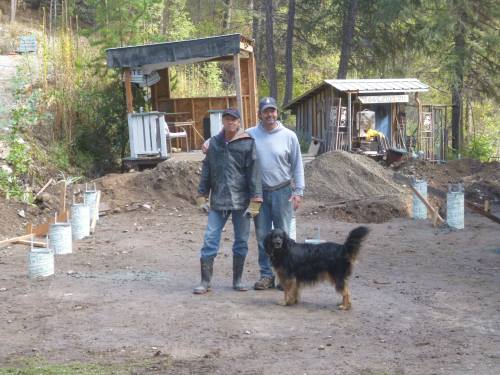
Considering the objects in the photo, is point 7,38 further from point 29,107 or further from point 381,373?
point 381,373

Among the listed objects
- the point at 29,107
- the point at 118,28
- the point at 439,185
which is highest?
the point at 118,28

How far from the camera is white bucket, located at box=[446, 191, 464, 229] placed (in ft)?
43.7

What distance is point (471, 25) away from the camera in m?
28.3

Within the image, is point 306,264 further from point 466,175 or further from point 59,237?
point 466,175

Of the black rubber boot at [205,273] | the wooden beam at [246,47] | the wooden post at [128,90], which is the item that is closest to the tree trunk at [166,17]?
the wooden post at [128,90]

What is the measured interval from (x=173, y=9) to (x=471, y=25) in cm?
1441

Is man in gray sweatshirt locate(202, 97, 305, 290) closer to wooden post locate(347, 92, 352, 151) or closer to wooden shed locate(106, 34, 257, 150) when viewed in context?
wooden shed locate(106, 34, 257, 150)

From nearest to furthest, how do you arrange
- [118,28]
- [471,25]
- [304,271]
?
[304,271] < [118,28] < [471,25]

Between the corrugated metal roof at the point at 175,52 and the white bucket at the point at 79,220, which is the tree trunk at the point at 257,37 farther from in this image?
the white bucket at the point at 79,220

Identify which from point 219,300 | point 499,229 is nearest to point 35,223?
point 219,300

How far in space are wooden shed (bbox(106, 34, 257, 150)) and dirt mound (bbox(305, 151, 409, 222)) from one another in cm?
241

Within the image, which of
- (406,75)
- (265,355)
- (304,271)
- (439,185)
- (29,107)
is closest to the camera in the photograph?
(265,355)

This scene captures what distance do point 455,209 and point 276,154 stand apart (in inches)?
235

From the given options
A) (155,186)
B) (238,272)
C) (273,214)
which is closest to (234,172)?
(273,214)
